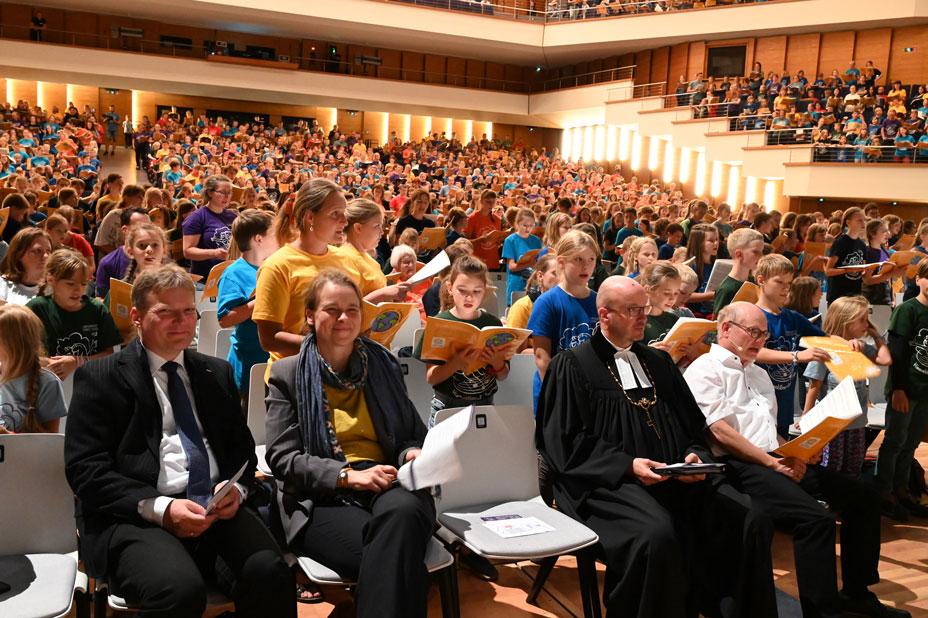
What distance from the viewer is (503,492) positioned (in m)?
3.27

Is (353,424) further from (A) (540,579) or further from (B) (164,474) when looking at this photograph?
(A) (540,579)

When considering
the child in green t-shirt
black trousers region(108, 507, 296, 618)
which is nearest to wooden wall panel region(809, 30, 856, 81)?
the child in green t-shirt

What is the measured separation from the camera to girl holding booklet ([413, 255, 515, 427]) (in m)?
3.55

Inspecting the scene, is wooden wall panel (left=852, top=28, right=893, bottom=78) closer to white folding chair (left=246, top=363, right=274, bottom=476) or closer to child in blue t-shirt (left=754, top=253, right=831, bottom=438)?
child in blue t-shirt (left=754, top=253, right=831, bottom=438)

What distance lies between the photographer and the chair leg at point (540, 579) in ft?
10.6

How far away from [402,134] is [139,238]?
2512 centimetres

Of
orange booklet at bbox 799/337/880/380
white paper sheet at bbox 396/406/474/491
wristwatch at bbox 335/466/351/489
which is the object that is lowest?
wristwatch at bbox 335/466/351/489

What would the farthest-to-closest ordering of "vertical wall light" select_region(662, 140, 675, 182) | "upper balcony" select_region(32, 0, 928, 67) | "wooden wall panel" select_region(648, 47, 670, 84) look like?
1. "wooden wall panel" select_region(648, 47, 670, 84)
2. "vertical wall light" select_region(662, 140, 675, 182)
3. "upper balcony" select_region(32, 0, 928, 67)

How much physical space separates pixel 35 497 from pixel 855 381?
3919 millimetres

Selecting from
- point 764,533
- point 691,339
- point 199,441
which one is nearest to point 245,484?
point 199,441

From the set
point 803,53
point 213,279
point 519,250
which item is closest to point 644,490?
point 213,279

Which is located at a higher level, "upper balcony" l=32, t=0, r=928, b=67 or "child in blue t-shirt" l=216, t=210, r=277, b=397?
"upper balcony" l=32, t=0, r=928, b=67

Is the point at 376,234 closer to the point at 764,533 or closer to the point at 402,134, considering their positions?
the point at 764,533

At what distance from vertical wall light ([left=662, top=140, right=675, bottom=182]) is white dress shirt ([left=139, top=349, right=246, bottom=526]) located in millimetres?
23689
